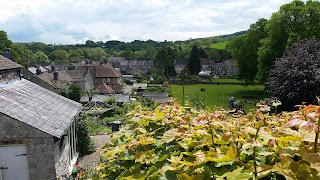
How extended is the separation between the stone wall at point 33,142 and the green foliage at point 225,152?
27.4 feet

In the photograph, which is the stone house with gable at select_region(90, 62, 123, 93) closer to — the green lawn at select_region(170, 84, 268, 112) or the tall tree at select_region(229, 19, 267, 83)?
the green lawn at select_region(170, 84, 268, 112)

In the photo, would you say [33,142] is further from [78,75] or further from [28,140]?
[78,75]

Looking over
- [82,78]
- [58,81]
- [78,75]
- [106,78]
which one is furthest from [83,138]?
[106,78]

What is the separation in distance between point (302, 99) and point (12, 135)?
17.0m

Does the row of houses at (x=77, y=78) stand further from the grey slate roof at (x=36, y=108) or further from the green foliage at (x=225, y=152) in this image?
the green foliage at (x=225, y=152)

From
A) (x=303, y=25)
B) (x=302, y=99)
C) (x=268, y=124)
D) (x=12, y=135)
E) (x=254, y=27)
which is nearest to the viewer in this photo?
(x=268, y=124)

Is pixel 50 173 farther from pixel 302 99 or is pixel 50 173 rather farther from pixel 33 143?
pixel 302 99

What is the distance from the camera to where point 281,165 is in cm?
176

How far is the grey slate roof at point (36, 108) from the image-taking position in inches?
422

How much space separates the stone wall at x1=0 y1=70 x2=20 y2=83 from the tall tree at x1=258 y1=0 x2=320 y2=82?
108 ft

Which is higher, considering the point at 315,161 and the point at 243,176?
the point at 315,161

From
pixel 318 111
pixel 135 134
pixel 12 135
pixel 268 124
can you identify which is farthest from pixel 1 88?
pixel 318 111

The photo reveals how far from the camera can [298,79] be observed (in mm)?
19734

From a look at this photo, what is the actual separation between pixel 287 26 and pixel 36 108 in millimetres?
37408
